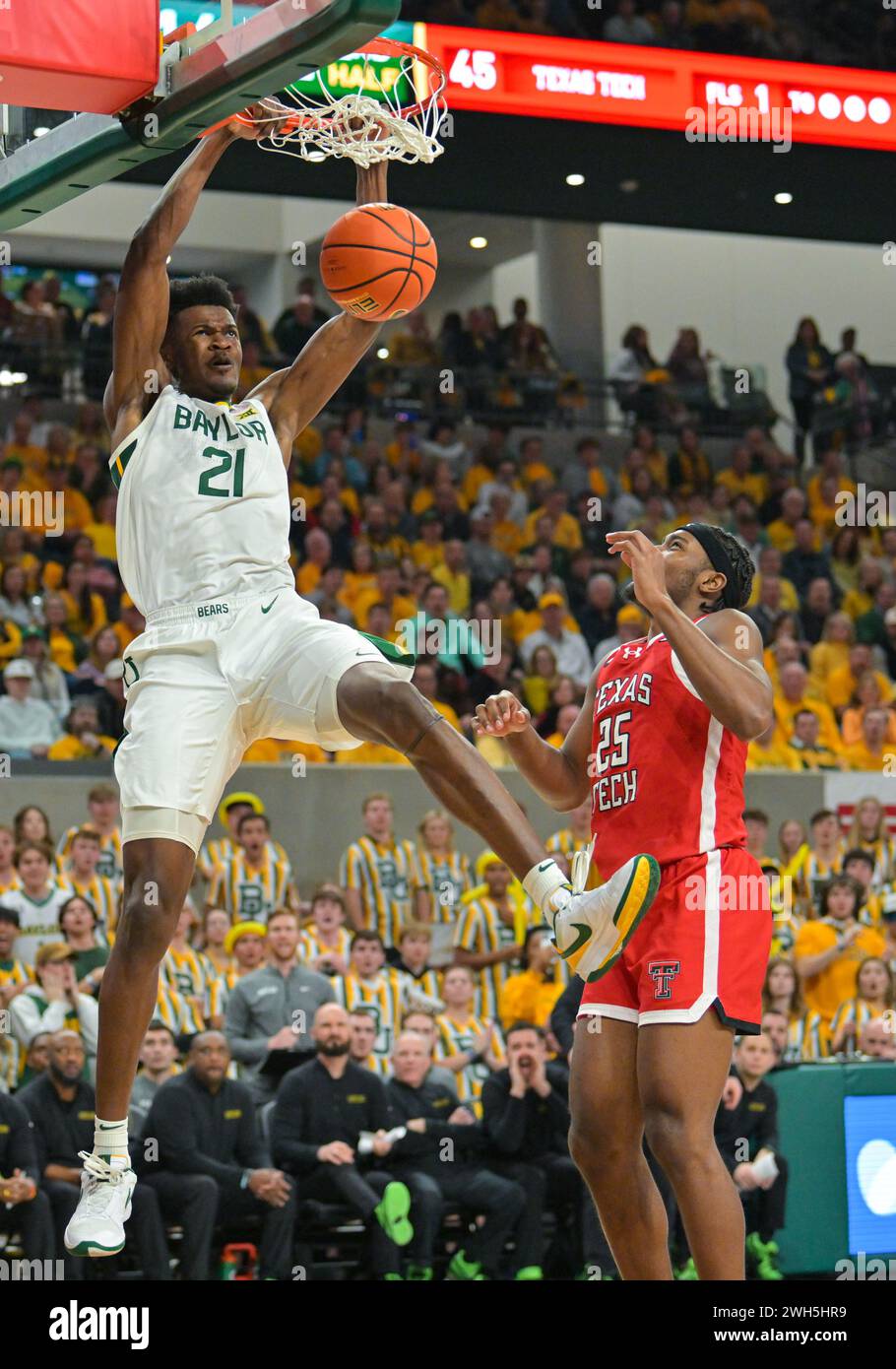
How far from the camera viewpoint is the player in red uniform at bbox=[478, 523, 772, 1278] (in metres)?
5.11

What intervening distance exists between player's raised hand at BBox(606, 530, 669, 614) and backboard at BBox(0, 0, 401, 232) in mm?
1463

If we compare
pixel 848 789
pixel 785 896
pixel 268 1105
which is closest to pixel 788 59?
pixel 848 789

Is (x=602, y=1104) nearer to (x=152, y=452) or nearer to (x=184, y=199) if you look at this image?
(x=152, y=452)

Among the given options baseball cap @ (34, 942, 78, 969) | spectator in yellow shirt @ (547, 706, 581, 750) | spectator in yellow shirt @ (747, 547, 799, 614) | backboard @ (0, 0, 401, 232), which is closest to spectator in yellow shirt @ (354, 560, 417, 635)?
spectator in yellow shirt @ (547, 706, 581, 750)

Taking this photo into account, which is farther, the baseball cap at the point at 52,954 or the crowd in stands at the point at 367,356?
the crowd in stands at the point at 367,356

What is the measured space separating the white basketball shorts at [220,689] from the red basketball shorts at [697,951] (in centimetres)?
98

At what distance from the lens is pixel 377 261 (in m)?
5.50

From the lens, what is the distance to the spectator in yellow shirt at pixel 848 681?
14953 mm

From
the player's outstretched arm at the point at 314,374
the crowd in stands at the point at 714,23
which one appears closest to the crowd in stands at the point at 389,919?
the player's outstretched arm at the point at 314,374

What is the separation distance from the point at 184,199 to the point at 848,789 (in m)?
9.54

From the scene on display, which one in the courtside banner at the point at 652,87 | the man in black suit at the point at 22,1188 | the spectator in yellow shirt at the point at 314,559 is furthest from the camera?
the spectator in yellow shirt at the point at 314,559

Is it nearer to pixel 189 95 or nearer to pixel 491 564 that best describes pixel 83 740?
pixel 491 564

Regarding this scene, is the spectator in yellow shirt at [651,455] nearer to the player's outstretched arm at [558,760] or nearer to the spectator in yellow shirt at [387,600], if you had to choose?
the spectator in yellow shirt at [387,600]

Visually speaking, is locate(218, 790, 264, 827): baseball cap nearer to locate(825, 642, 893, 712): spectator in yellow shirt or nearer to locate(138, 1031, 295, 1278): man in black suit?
locate(138, 1031, 295, 1278): man in black suit
